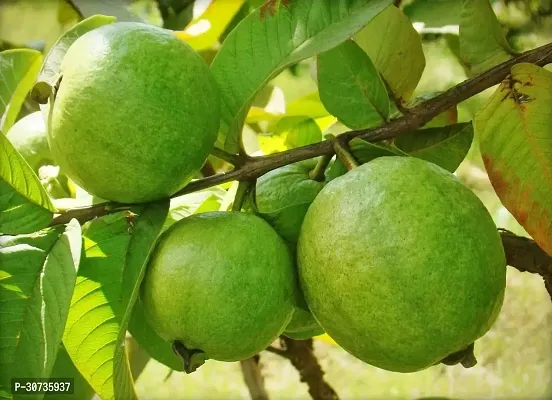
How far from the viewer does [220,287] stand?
2.28ft

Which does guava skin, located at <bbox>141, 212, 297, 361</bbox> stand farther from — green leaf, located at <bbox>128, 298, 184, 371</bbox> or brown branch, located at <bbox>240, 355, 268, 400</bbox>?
brown branch, located at <bbox>240, 355, 268, 400</bbox>

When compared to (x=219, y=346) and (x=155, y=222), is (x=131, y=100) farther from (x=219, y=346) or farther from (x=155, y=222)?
(x=219, y=346)

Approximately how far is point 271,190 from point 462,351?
346 millimetres

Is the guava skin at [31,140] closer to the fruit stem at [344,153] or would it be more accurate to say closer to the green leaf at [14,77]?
the green leaf at [14,77]

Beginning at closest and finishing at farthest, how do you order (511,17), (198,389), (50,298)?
(50,298) → (511,17) → (198,389)

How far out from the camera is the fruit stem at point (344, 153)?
0.79 meters

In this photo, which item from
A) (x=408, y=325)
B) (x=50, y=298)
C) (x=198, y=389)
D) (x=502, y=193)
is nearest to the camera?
(x=408, y=325)

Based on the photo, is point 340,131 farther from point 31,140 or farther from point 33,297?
point 33,297

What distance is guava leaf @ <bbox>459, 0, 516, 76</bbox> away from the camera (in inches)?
36.3

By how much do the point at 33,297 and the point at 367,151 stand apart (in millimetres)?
452

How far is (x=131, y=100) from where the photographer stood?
713 mm

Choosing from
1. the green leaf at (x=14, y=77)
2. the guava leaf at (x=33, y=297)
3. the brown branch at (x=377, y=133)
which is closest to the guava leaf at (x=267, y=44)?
the brown branch at (x=377, y=133)

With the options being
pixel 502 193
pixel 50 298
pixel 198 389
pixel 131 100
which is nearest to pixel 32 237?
pixel 50 298

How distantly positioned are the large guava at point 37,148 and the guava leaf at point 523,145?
726 mm
